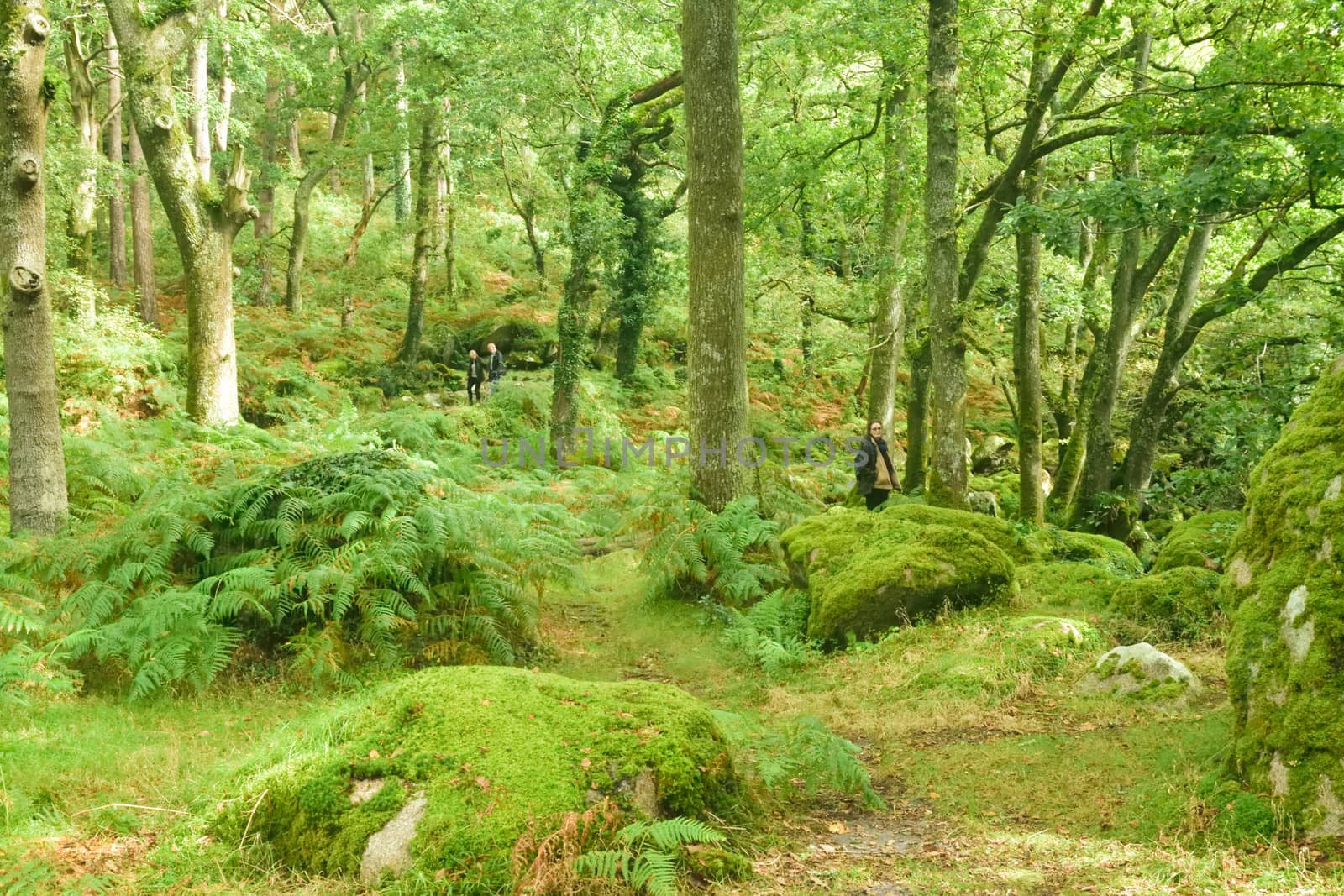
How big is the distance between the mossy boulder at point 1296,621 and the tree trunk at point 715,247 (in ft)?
19.6

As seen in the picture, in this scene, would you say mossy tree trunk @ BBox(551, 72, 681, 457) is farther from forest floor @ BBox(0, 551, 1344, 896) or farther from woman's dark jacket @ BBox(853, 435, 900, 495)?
forest floor @ BBox(0, 551, 1344, 896)

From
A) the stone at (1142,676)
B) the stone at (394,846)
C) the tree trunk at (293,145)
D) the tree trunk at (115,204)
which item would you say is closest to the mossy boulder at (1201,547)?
the stone at (1142,676)

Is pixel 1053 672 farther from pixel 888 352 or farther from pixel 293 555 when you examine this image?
pixel 888 352

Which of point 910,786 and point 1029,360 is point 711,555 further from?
point 1029,360

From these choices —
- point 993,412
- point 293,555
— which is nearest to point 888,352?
point 993,412

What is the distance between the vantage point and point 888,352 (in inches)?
666

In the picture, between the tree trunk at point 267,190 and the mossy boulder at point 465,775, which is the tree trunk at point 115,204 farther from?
the mossy boulder at point 465,775

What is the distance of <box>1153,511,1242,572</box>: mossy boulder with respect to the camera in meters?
8.52

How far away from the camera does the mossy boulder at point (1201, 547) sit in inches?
336

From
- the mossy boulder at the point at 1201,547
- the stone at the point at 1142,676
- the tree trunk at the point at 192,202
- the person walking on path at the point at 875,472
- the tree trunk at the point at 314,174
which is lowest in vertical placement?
the stone at the point at 1142,676

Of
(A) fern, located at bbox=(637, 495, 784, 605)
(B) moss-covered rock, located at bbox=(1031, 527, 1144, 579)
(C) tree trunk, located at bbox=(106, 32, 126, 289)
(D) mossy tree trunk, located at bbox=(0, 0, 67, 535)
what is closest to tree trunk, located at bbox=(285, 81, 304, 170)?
A: (C) tree trunk, located at bbox=(106, 32, 126, 289)

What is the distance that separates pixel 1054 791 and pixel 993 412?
73.0ft

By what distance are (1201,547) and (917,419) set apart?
6.83m

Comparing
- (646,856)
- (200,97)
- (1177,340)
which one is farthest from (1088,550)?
(200,97)
